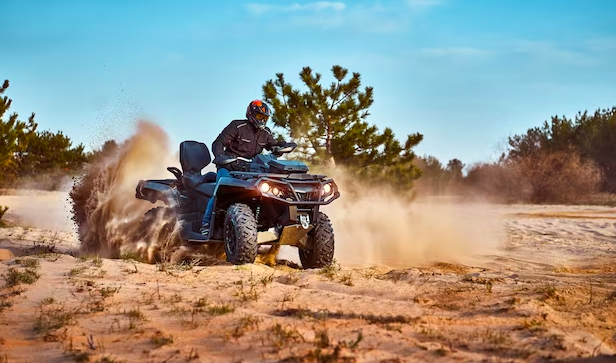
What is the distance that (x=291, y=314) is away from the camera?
564 centimetres

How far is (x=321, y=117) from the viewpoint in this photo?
2223 centimetres

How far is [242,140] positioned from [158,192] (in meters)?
1.94

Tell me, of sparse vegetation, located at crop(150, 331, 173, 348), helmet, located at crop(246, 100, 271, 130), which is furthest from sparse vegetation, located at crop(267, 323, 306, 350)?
helmet, located at crop(246, 100, 271, 130)

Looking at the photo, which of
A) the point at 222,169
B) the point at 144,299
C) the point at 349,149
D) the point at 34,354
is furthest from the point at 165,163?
the point at 349,149

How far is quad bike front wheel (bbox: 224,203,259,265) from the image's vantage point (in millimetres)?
8352

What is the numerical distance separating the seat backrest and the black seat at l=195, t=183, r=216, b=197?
0.51 m

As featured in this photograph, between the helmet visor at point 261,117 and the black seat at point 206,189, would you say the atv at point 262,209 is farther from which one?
the helmet visor at point 261,117

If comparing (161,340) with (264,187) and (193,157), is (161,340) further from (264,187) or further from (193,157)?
(193,157)

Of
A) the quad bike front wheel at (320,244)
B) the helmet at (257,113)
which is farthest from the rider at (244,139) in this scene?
the quad bike front wheel at (320,244)

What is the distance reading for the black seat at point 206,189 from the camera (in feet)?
30.5

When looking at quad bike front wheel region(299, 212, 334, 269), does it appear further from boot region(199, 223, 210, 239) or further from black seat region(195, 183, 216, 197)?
black seat region(195, 183, 216, 197)

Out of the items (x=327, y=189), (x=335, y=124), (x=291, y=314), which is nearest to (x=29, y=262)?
(x=327, y=189)

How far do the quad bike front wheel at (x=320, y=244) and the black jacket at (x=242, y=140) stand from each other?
4.37 feet

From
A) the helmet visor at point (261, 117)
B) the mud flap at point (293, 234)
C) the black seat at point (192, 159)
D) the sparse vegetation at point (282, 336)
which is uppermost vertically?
the helmet visor at point (261, 117)
